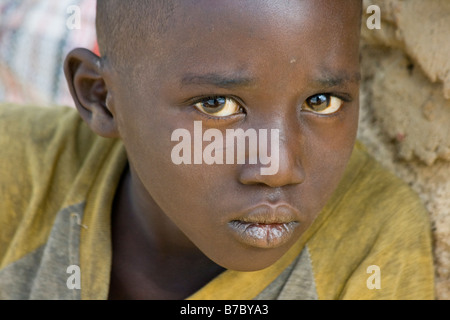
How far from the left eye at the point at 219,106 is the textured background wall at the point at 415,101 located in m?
0.42

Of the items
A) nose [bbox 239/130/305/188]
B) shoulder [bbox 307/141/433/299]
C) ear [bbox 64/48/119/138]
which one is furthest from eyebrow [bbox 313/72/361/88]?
ear [bbox 64/48/119/138]

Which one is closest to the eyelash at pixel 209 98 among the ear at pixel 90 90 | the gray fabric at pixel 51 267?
the ear at pixel 90 90

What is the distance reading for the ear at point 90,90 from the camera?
1385mm

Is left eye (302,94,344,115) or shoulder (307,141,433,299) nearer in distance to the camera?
left eye (302,94,344,115)

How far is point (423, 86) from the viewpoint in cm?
139

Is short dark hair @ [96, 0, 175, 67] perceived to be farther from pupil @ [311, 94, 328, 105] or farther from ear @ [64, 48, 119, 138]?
pupil @ [311, 94, 328, 105]

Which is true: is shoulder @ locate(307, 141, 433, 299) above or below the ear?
below

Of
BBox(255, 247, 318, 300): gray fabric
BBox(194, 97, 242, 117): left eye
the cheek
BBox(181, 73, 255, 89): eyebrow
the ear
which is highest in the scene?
the ear

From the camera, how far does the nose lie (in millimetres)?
1092

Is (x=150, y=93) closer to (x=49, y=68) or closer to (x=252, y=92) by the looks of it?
(x=252, y=92)

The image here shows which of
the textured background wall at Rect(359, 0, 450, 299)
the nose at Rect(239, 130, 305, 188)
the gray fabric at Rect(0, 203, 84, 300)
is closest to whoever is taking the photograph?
the nose at Rect(239, 130, 305, 188)

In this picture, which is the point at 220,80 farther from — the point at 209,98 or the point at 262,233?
the point at 262,233

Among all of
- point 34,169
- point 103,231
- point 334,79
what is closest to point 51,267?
point 103,231
